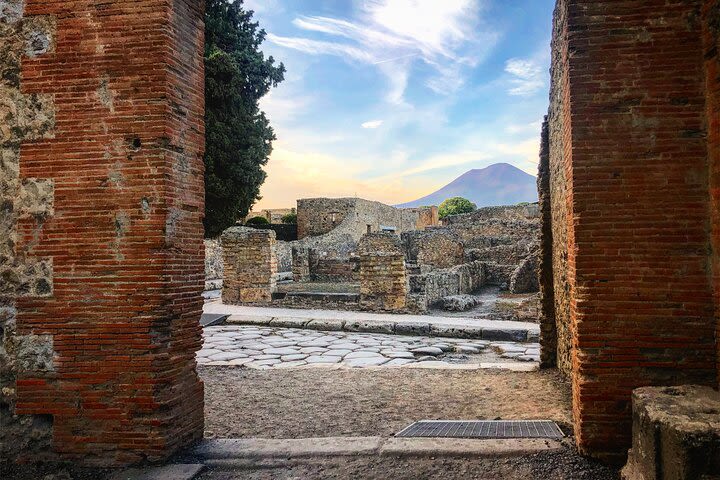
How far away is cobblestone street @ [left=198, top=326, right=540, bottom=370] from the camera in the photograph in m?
7.26

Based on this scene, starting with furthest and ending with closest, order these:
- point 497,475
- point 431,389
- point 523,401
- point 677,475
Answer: point 431,389, point 523,401, point 497,475, point 677,475

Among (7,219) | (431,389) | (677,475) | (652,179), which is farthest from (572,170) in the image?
(7,219)

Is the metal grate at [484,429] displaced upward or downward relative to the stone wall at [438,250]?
downward

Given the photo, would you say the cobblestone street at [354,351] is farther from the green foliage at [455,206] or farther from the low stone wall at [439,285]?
the green foliage at [455,206]

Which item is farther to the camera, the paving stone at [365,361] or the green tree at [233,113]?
the green tree at [233,113]

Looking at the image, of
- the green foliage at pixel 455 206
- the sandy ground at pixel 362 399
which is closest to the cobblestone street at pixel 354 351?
the sandy ground at pixel 362 399

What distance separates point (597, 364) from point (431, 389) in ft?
8.19

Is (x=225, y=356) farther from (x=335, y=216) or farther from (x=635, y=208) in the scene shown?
(x=335, y=216)

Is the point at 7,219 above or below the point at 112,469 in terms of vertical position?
above

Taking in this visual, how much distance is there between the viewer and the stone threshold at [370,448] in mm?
3828

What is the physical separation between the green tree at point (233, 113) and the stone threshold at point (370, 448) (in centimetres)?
921

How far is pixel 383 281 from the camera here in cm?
1171

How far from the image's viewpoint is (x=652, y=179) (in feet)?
12.1

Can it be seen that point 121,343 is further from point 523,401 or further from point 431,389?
point 523,401
